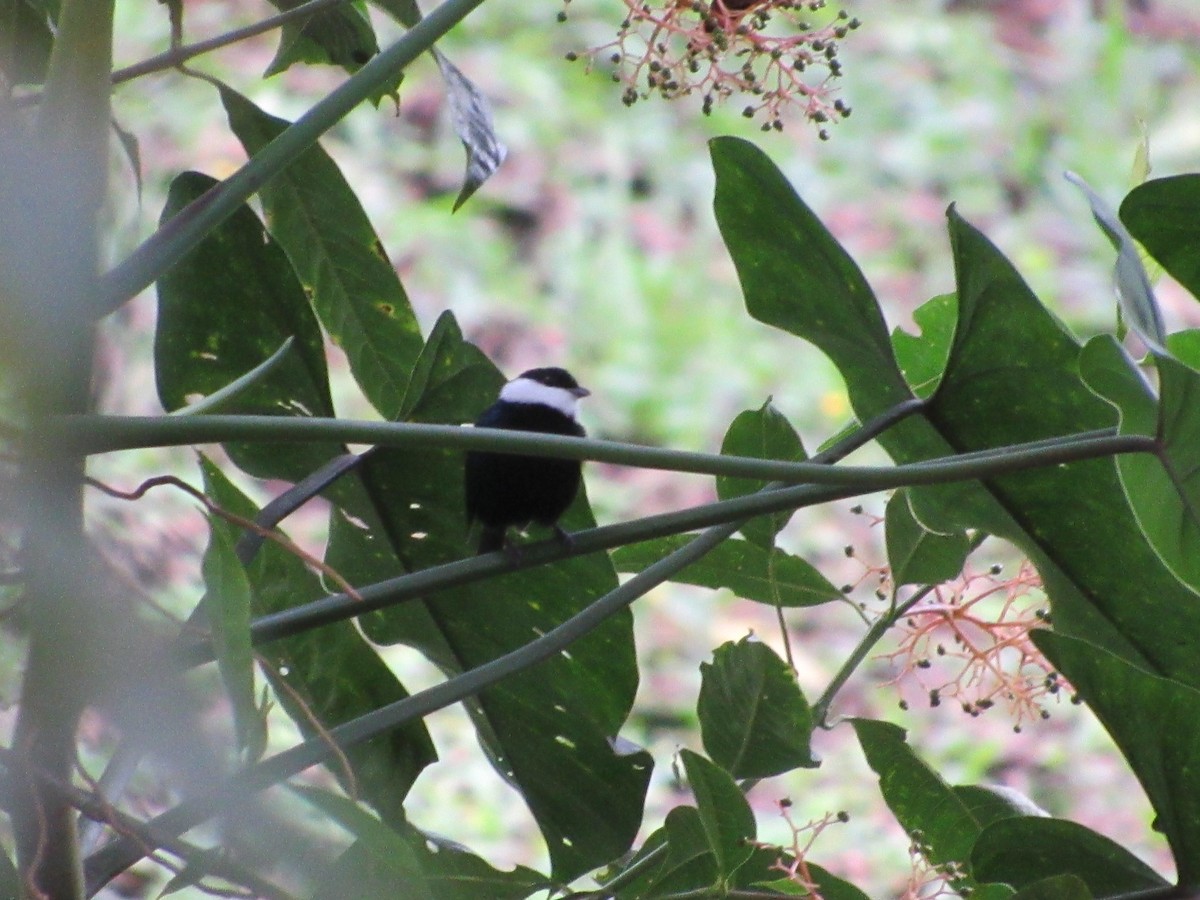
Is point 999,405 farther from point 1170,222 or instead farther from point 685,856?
point 685,856

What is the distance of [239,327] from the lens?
1219mm

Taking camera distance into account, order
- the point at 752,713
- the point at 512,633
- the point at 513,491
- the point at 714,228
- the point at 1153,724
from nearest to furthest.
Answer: the point at 1153,724
the point at 752,713
the point at 512,633
the point at 513,491
the point at 714,228

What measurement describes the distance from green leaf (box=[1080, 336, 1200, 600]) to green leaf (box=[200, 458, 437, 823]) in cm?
52

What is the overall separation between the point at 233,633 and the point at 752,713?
496mm

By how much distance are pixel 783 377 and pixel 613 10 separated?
1.34 m

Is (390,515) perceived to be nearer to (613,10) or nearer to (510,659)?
(510,659)

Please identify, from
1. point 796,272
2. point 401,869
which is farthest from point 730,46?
point 401,869

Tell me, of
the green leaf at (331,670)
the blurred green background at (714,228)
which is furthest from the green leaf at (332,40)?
the blurred green background at (714,228)

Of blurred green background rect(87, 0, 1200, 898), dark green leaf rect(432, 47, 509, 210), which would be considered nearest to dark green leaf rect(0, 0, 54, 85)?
dark green leaf rect(432, 47, 509, 210)

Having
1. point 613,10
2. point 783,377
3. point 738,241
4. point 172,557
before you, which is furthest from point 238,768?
point 613,10

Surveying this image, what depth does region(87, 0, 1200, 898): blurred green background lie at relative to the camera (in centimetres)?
427

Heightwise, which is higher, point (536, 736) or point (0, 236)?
point (536, 736)

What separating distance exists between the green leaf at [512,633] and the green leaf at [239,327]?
85 millimetres

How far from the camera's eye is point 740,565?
4.37 ft
